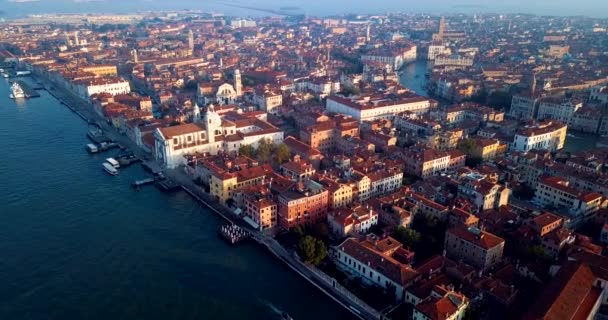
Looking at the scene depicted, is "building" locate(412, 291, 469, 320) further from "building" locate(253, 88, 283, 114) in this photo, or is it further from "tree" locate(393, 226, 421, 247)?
"building" locate(253, 88, 283, 114)

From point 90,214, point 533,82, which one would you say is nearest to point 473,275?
point 90,214

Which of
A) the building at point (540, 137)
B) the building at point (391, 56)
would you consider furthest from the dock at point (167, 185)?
the building at point (391, 56)

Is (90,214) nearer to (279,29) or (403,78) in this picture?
(403,78)

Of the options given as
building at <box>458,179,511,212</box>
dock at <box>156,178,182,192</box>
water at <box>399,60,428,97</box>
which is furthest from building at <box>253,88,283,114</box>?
building at <box>458,179,511,212</box>

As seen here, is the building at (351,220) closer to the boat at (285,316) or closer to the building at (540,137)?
the boat at (285,316)

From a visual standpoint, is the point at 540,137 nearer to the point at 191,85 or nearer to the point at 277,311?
the point at 277,311

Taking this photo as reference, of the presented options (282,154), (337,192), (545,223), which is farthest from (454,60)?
(545,223)
